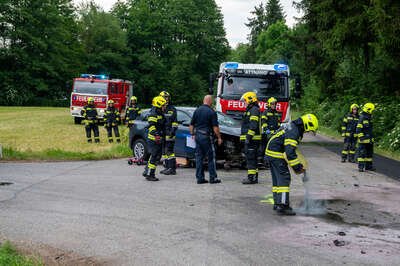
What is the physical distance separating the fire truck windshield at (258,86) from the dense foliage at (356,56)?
4.03 metres

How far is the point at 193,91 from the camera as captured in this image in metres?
69.2

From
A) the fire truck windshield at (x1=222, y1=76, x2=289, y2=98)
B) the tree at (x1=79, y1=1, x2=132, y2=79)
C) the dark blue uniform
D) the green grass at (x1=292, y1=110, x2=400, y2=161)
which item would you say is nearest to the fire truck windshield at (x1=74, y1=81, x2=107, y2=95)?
the green grass at (x1=292, y1=110, x2=400, y2=161)

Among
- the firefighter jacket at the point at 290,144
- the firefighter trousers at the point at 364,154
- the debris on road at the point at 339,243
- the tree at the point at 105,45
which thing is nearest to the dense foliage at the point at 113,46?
the tree at the point at 105,45

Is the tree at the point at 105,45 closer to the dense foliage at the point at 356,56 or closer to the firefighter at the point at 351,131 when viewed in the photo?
the dense foliage at the point at 356,56

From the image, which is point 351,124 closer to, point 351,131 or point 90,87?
point 351,131

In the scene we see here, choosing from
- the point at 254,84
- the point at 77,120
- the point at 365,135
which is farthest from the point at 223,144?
the point at 77,120

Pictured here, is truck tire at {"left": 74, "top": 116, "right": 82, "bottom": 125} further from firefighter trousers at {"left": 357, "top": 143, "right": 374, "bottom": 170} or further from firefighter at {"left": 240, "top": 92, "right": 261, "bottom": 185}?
firefighter at {"left": 240, "top": 92, "right": 261, "bottom": 185}

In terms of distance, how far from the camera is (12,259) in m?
5.32

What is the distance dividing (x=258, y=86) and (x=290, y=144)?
880 cm

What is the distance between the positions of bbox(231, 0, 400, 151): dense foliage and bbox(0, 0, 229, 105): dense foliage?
31828 millimetres

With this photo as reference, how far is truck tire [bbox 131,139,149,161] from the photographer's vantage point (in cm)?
1462

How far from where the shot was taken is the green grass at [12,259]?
520cm

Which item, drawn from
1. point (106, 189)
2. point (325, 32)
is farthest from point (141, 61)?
point (106, 189)

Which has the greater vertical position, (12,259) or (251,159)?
(251,159)
